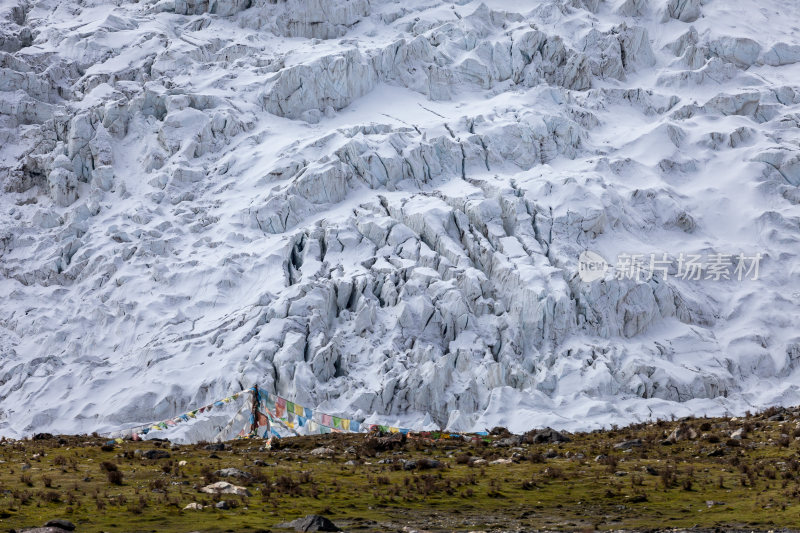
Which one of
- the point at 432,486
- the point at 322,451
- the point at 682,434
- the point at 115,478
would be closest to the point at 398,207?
the point at 682,434


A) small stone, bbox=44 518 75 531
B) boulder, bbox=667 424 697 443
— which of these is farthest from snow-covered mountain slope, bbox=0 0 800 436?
small stone, bbox=44 518 75 531

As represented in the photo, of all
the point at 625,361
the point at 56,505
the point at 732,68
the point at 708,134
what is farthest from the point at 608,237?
the point at 56,505

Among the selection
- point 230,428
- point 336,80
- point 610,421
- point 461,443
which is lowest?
point 610,421

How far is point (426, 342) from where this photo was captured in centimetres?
4366

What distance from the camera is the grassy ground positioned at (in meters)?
16.5

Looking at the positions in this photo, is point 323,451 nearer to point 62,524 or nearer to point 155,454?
point 155,454

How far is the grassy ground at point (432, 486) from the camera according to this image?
54.0 feet

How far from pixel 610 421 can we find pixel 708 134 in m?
28.5

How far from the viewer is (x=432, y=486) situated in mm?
19672

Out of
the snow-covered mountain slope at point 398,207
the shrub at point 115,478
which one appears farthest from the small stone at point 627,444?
the shrub at point 115,478

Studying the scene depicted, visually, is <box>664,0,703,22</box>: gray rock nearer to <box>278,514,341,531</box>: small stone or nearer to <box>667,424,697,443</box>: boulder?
<box>667,424,697,443</box>: boulder

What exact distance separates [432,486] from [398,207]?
3280cm

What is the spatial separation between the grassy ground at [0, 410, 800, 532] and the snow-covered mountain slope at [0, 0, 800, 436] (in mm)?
13576

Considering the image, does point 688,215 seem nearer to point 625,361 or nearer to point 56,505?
point 625,361
